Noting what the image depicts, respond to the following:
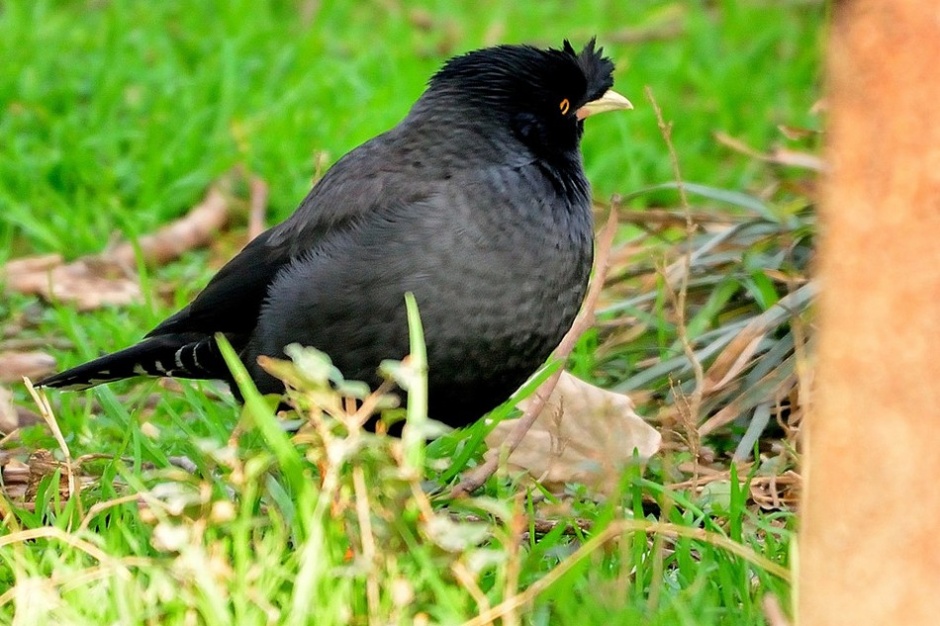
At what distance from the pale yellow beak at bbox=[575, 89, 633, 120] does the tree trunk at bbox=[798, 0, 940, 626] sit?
89.8 inches

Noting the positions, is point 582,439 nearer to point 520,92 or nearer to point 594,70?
point 520,92

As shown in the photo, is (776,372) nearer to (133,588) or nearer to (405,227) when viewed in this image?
(405,227)

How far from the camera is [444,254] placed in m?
3.65

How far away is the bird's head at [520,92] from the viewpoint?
4.07 meters

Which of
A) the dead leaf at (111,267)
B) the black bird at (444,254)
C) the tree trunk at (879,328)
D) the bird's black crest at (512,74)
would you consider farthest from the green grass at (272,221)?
the bird's black crest at (512,74)

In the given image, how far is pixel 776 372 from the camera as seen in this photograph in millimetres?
4254

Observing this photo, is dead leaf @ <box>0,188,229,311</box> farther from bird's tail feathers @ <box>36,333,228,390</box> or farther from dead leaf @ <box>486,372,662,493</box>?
dead leaf @ <box>486,372,662,493</box>

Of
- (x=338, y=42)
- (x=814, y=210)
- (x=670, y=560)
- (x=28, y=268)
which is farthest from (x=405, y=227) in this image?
(x=338, y=42)

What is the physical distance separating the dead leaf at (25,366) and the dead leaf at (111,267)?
1.10 feet

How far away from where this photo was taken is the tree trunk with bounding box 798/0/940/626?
189 centimetres

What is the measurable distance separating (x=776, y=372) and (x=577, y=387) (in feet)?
2.18

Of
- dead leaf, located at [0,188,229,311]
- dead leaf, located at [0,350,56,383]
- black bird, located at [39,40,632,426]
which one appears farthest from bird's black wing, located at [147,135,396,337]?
dead leaf, located at [0,188,229,311]

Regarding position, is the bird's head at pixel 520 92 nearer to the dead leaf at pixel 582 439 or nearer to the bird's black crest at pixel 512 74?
the bird's black crest at pixel 512 74

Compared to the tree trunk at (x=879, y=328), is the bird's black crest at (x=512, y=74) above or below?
above
